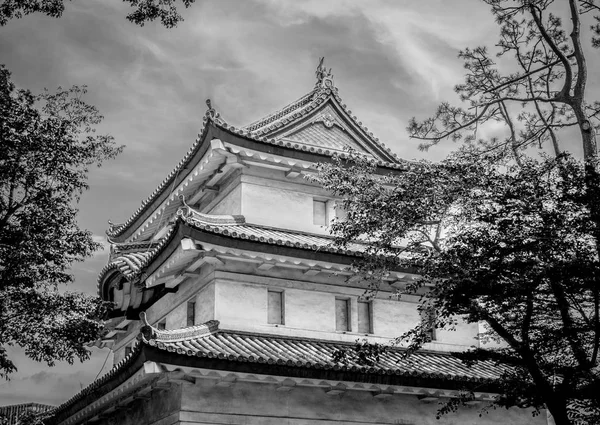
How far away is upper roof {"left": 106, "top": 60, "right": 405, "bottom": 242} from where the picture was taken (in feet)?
67.9

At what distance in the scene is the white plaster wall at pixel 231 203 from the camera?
2120 centimetres

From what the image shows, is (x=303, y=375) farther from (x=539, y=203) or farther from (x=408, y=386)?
(x=539, y=203)

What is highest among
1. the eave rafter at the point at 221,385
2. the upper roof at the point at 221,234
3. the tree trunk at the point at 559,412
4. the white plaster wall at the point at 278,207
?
the white plaster wall at the point at 278,207

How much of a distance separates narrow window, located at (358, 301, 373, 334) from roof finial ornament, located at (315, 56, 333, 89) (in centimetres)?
789

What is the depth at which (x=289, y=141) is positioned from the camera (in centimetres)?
2256

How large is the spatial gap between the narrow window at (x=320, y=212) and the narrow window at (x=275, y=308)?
300cm

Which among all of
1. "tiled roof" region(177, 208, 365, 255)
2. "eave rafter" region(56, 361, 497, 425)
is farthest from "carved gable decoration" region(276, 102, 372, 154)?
"eave rafter" region(56, 361, 497, 425)

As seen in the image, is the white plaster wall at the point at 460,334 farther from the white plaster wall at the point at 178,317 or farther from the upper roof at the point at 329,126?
the white plaster wall at the point at 178,317

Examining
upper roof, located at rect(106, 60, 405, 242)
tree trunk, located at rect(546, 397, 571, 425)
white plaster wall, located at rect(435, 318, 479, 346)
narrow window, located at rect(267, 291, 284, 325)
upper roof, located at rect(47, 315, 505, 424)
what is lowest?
tree trunk, located at rect(546, 397, 571, 425)

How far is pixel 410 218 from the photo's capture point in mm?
14188

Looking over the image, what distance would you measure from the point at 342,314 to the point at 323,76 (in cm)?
895

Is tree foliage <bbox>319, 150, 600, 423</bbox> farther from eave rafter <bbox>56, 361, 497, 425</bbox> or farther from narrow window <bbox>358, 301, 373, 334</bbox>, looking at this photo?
narrow window <bbox>358, 301, 373, 334</bbox>

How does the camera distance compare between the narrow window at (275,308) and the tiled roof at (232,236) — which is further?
the narrow window at (275,308)

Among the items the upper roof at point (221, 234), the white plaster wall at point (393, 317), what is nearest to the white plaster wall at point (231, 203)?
the upper roof at point (221, 234)
